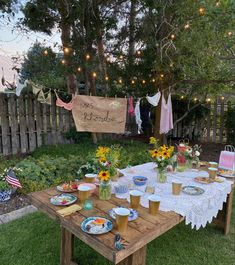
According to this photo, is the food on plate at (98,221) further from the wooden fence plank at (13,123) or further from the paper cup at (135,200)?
the wooden fence plank at (13,123)

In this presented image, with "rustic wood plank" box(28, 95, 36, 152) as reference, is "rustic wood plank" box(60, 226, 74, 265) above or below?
below

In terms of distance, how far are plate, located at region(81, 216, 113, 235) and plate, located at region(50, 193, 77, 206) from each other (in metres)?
0.29

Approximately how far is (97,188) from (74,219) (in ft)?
1.81

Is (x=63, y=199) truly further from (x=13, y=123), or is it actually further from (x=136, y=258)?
(x=13, y=123)

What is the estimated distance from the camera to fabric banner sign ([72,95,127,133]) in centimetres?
487

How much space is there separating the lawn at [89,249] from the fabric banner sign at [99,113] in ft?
7.72

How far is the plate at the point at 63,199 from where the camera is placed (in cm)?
185

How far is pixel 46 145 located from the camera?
18.9 ft

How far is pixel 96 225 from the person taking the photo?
62.0 inches

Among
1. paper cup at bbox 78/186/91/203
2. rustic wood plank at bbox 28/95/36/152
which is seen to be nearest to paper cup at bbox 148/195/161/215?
paper cup at bbox 78/186/91/203

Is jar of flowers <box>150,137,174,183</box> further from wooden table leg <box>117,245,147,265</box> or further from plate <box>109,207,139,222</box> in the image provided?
wooden table leg <box>117,245,147,265</box>

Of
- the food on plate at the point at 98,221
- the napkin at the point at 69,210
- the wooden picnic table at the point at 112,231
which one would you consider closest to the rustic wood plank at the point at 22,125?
the wooden picnic table at the point at 112,231

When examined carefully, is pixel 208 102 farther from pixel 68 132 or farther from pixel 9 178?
pixel 9 178

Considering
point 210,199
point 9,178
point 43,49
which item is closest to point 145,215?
point 210,199
